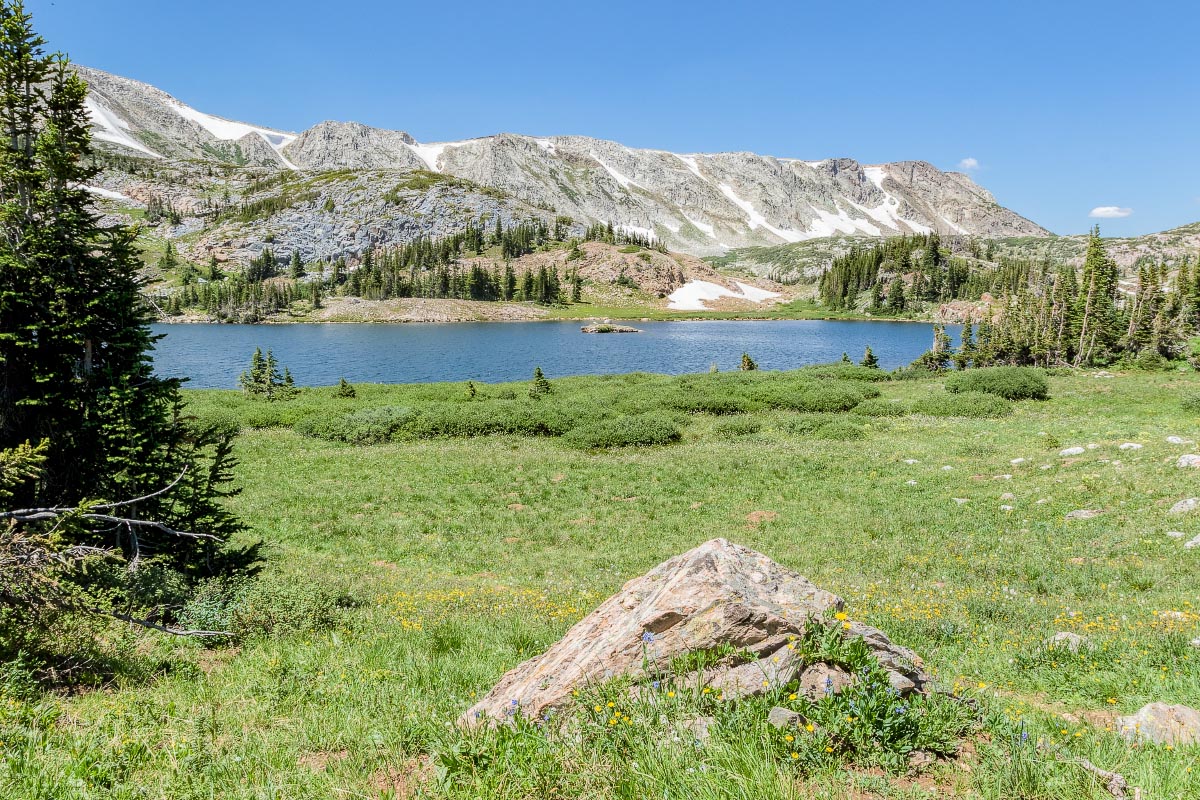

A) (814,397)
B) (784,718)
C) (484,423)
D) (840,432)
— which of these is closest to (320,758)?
(784,718)

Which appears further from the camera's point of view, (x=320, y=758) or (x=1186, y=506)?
(x=1186, y=506)

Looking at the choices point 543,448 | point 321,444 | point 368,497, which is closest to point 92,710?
point 368,497

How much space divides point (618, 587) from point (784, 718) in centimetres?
934

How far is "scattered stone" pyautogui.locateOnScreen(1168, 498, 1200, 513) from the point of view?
48.8ft

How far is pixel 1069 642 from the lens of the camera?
848 cm

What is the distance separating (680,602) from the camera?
584 centimetres

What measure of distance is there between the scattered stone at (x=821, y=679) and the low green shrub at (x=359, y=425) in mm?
34306

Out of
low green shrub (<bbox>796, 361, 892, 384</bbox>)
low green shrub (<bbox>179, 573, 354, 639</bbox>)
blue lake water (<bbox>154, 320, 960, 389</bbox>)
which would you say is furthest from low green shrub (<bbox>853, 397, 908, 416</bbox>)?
blue lake water (<bbox>154, 320, 960, 389</bbox>)

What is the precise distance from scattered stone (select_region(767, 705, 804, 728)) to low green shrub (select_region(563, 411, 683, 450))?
28.6 meters

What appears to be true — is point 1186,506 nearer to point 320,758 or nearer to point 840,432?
point 840,432

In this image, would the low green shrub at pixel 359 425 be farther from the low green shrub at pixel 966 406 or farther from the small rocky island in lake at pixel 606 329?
the small rocky island in lake at pixel 606 329

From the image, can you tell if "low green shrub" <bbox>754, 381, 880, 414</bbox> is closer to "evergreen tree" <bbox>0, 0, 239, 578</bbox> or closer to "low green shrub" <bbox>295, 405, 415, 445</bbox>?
"low green shrub" <bbox>295, 405, 415, 445</bbox>

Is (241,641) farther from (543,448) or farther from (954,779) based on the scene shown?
(543,448)

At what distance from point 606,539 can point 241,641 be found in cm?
1145
